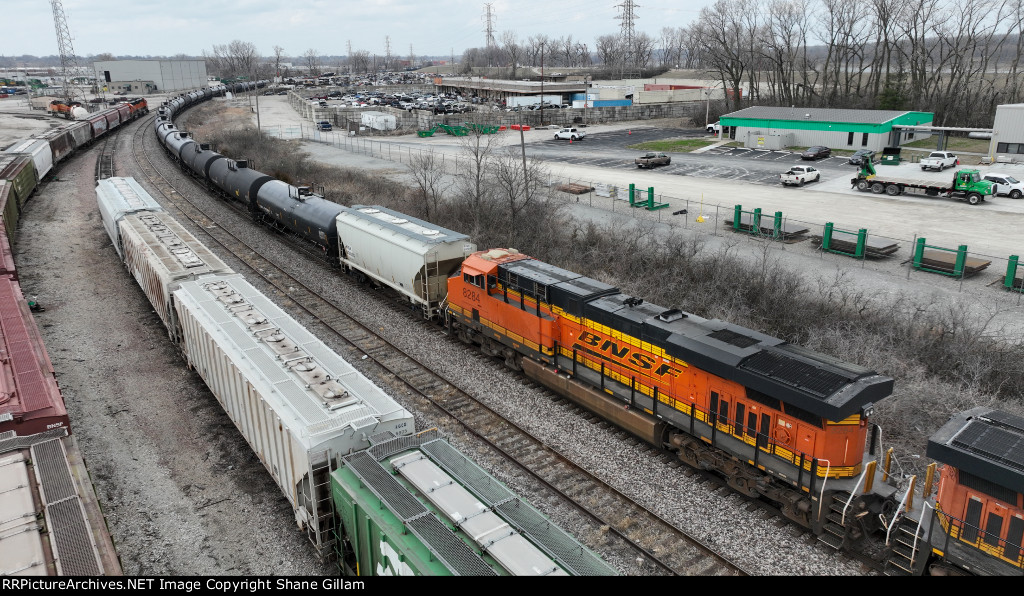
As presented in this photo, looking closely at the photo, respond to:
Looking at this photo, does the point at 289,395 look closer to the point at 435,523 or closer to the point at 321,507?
the point at 321,507

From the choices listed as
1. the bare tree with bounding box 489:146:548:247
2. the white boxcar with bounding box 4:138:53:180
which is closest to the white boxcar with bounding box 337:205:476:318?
the bare tree with bounding box 489:146:548:247

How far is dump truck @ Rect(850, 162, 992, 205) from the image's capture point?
40.6 metres

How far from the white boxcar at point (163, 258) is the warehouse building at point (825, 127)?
2370 inches

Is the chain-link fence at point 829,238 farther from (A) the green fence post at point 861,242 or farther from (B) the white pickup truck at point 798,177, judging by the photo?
(B) the white pickup truck at point 798,177

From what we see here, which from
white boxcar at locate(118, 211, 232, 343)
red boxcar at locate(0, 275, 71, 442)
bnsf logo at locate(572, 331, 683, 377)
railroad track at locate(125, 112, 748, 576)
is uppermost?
white boxcar at locate(118, 211, 232, 343)

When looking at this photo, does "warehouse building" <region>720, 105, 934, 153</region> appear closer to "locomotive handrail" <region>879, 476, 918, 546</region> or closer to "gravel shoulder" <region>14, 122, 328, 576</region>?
"locomotive handrail" <region>879, 476, 918, 546</region>

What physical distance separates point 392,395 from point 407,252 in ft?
21.7

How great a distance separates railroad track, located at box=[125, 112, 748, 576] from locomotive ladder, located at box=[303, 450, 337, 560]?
5269 mm

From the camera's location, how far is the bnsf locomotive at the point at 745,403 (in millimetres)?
11234

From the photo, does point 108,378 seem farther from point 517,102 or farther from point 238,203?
point 517,102

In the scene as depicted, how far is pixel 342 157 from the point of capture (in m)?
63.8

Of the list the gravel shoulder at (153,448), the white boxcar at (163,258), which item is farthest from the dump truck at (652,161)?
the gravel shoulder at (153,448)

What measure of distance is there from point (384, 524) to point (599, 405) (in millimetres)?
9192

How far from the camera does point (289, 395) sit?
13227 millimetres
